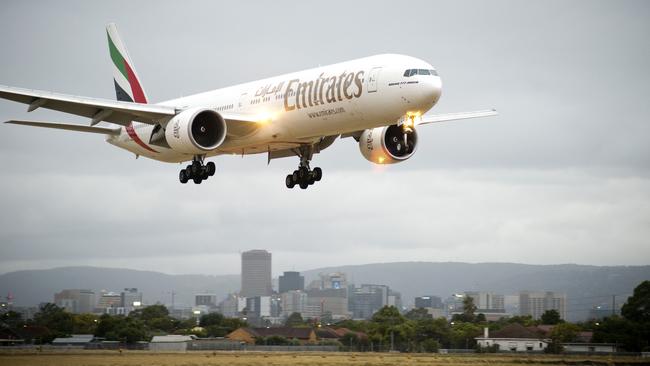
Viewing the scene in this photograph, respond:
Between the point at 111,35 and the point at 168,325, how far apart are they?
50.4 m

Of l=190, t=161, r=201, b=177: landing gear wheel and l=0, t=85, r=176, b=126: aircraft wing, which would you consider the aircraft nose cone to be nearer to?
l=0, t=85, r=176, b=126: aircraft wing

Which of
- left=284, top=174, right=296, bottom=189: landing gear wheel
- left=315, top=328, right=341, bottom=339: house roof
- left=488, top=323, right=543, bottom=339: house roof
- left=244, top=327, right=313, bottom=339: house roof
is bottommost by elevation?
left=315, top=328, right=341, bottom=339: house roof

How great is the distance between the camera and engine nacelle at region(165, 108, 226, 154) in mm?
53562

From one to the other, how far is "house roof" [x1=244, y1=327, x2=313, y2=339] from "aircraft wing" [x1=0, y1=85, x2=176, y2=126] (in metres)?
46.0

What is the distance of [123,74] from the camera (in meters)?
70.0

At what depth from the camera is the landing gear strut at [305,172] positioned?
59.4 metres

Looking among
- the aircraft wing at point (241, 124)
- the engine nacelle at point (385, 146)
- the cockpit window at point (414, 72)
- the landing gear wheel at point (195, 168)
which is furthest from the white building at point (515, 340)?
the cockpit window at point (414, 72)

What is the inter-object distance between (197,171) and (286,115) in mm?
8239

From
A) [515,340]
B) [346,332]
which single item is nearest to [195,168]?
[515,340]

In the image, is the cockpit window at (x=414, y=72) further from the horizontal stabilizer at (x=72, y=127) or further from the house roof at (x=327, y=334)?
the house roof at (x=327, y=334)

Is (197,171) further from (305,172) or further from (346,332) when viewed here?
(346,332)

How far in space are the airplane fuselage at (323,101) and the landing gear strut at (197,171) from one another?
800mm

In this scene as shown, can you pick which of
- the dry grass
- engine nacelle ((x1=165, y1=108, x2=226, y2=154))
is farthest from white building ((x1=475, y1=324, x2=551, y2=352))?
engine nacelle ((x1=165, y1=108, x2=226, y2=154))

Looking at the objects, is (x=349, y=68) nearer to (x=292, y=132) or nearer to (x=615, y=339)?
(x=292, y=132)
